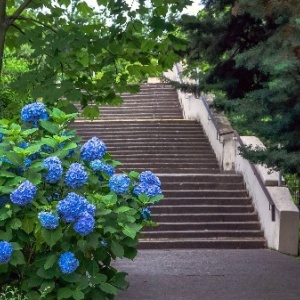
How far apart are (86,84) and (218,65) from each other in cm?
423

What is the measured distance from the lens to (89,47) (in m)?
9.59

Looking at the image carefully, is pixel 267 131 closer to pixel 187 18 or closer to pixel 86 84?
pixel 187 18

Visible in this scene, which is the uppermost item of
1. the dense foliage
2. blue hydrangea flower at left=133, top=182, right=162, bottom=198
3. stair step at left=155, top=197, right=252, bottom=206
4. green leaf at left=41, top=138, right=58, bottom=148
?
the dense foliage

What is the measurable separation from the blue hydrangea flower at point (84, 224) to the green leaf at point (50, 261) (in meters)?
0.35

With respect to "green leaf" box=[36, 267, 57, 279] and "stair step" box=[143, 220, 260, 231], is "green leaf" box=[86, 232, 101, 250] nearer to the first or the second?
"green leaf" box=[36, 267, 57, 279]

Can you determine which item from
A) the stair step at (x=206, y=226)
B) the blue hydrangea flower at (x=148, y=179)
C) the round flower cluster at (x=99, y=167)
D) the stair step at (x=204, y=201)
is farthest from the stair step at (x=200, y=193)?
the round flower cluster at (x=99, y=167)

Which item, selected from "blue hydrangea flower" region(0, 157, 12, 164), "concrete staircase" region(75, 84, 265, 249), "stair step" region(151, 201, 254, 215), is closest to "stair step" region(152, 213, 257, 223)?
"concrete staircase" region(75, 84, 265, 249)

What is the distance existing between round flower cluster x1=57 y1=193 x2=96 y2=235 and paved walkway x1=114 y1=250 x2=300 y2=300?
2.89m

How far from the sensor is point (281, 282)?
970cm

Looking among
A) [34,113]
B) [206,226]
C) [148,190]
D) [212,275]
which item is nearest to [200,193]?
[206,226]

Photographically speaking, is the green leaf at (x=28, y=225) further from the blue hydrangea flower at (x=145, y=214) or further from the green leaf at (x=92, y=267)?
the blue hydrangea flower at (x=145, y=214)

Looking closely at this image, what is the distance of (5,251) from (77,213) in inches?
23.0

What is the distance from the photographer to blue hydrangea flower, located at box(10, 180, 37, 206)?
5.80m

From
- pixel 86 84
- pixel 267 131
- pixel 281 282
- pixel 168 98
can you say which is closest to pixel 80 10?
pixel 86 84
